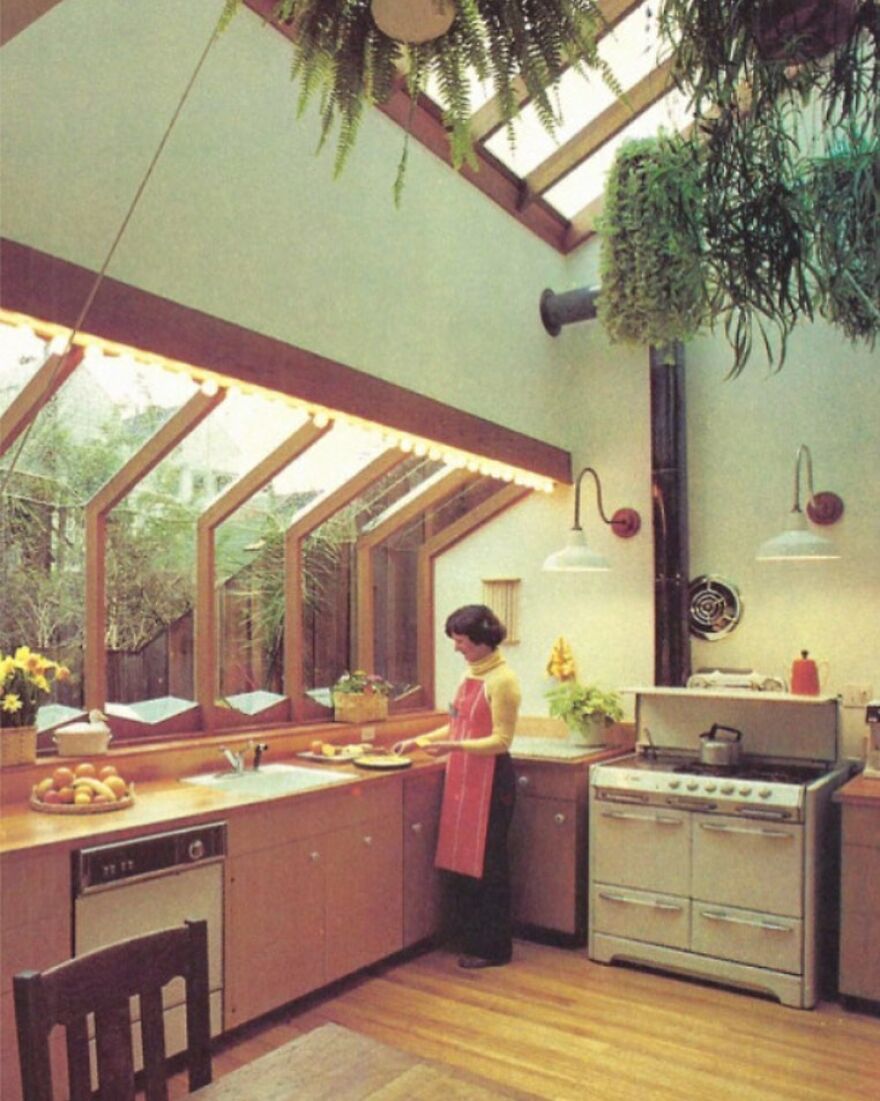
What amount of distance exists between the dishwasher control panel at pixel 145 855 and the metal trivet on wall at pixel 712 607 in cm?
280

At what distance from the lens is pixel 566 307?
530cm

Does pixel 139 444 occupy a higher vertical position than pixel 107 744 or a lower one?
higher

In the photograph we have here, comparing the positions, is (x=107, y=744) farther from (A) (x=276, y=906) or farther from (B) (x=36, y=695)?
(A) (x=276, y=906)

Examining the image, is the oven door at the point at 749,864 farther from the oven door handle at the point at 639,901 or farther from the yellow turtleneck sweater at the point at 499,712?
the yellow turtleneck sweater at the point at 499,712

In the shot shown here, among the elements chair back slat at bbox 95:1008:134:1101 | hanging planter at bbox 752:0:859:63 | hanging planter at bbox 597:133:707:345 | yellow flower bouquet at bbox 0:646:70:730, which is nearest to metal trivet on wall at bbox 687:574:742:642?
hanging planter at bbox 597:133:707:345

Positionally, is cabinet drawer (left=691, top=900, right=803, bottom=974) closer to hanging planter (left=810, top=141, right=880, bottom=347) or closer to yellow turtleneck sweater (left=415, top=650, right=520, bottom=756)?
yellow turtleneck sweater (left=415, top=650, right=520, bottom=756)

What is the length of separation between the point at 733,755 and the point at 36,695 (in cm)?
311

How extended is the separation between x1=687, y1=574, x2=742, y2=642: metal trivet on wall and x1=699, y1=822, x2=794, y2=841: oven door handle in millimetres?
1199

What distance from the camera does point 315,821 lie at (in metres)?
3.84

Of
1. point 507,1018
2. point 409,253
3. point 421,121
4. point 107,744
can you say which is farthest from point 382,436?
point 507,1018

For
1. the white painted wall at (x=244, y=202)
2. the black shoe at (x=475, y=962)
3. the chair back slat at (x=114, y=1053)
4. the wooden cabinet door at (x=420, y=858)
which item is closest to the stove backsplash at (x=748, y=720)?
the wooden cabinet door at (x=420, y=858)

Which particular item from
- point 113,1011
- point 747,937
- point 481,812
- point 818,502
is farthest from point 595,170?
point 113,1011

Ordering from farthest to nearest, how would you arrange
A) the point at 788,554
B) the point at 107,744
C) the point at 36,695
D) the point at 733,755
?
the point at 733,755 → the point at 788,554 → the point at 107,744 → the point at 36,695

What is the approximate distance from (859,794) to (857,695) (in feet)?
2.95
